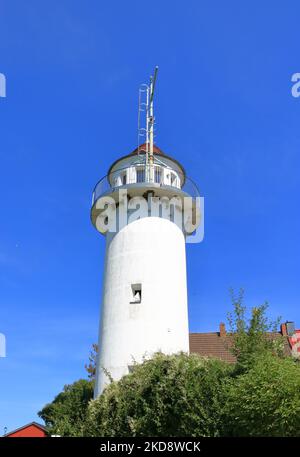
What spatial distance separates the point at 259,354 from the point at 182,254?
767 centimetres

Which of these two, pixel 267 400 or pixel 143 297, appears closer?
pixel 267 400

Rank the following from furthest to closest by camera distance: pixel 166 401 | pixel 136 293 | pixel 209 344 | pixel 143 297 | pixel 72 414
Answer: pixel 209 344 < pixel 72 414 < pixel 136 293 < pixel 143 297 < pixel 166 401

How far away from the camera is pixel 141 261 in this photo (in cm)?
1789

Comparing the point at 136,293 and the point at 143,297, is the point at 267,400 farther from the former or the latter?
the point at 136,293

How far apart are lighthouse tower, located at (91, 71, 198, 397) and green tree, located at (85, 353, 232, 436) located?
1.68 metres

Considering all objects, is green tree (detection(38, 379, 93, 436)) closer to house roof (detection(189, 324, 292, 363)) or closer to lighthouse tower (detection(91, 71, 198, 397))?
lighthouse tower (detection(91, 71, 198, 397))

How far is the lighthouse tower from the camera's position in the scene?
1681 centimetres

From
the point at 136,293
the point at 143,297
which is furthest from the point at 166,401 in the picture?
the point at 136,293

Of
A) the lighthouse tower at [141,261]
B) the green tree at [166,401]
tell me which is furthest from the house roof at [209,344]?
the green tree at [166,401]

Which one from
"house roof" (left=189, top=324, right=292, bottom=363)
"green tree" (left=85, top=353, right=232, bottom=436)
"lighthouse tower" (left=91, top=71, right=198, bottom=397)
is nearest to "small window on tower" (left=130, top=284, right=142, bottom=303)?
"lighthouse tower" (left=91, top=71, right=198, bottom=397)

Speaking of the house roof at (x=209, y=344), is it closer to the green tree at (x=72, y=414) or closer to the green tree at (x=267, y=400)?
the green tree at (x=72, y=414)

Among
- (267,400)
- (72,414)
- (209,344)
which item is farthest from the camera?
(209,344)

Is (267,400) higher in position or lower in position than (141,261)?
lower

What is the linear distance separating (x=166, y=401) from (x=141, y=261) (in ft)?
19.9
